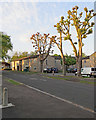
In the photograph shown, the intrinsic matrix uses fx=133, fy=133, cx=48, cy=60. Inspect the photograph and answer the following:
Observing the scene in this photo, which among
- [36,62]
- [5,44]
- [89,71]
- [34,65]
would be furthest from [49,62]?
[89,71]

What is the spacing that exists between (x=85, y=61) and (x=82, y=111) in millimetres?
50548

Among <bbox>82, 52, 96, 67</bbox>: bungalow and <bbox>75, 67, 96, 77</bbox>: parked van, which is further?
<bbox>82, 52, 96, 67</bbox>: bungalow

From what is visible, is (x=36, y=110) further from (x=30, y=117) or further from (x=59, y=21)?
(x=59, y=21)

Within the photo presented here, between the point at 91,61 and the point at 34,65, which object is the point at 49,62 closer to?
the point at 34,65

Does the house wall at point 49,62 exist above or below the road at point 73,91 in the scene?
above

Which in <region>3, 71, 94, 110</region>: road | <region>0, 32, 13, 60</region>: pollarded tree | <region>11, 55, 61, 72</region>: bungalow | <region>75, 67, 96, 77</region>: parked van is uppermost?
<region>0, 32, 13, 60</region>: pollarded tree

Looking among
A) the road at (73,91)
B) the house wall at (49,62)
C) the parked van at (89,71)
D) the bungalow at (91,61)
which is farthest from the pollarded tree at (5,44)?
the bungalow at (91,61)

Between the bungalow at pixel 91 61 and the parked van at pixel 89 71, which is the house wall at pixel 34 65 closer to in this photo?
the bungalow at pixel 91 61

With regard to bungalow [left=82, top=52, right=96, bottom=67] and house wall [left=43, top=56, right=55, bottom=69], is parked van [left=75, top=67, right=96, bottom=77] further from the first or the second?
house wall [left=43, top=56, right=55, bottom=69]

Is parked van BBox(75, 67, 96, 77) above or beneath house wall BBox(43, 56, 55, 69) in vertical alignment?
beneath

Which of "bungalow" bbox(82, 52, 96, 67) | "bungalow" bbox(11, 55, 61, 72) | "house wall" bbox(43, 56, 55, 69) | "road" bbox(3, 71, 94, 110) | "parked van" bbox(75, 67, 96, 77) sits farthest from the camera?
"house wall" bbox(43, 56, 55, 69)

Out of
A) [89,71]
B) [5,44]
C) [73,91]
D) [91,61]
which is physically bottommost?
[73,91]

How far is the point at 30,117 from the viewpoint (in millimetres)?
5133

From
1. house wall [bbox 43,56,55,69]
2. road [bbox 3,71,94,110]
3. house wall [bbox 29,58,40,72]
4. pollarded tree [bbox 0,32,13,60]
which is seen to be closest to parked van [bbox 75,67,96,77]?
road [bbox 3,71,94,110]
